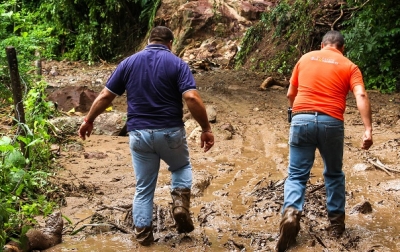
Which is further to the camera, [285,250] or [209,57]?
[209,57]

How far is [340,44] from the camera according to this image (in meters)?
4.30

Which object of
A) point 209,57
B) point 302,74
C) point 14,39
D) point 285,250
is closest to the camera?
point 285,250

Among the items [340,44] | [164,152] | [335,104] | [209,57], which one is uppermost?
[340,44]

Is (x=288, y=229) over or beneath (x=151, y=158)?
beneath

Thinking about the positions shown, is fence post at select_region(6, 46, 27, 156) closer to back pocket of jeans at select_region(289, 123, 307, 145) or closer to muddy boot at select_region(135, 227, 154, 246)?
muddy boot at select_region(135, 227, 154, 246)

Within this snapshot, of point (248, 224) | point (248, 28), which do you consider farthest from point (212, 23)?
point (248, 224)

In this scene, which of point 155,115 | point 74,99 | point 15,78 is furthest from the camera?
point 74,99

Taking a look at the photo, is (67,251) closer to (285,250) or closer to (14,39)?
(285,250)

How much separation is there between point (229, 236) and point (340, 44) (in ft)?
6.19

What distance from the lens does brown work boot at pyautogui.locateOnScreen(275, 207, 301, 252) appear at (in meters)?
3.91

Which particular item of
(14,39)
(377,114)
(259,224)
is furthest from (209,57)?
(259,224)

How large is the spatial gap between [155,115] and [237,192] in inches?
75.4

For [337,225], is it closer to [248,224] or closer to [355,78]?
[248,224]

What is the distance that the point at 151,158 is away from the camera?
422 centimetres
